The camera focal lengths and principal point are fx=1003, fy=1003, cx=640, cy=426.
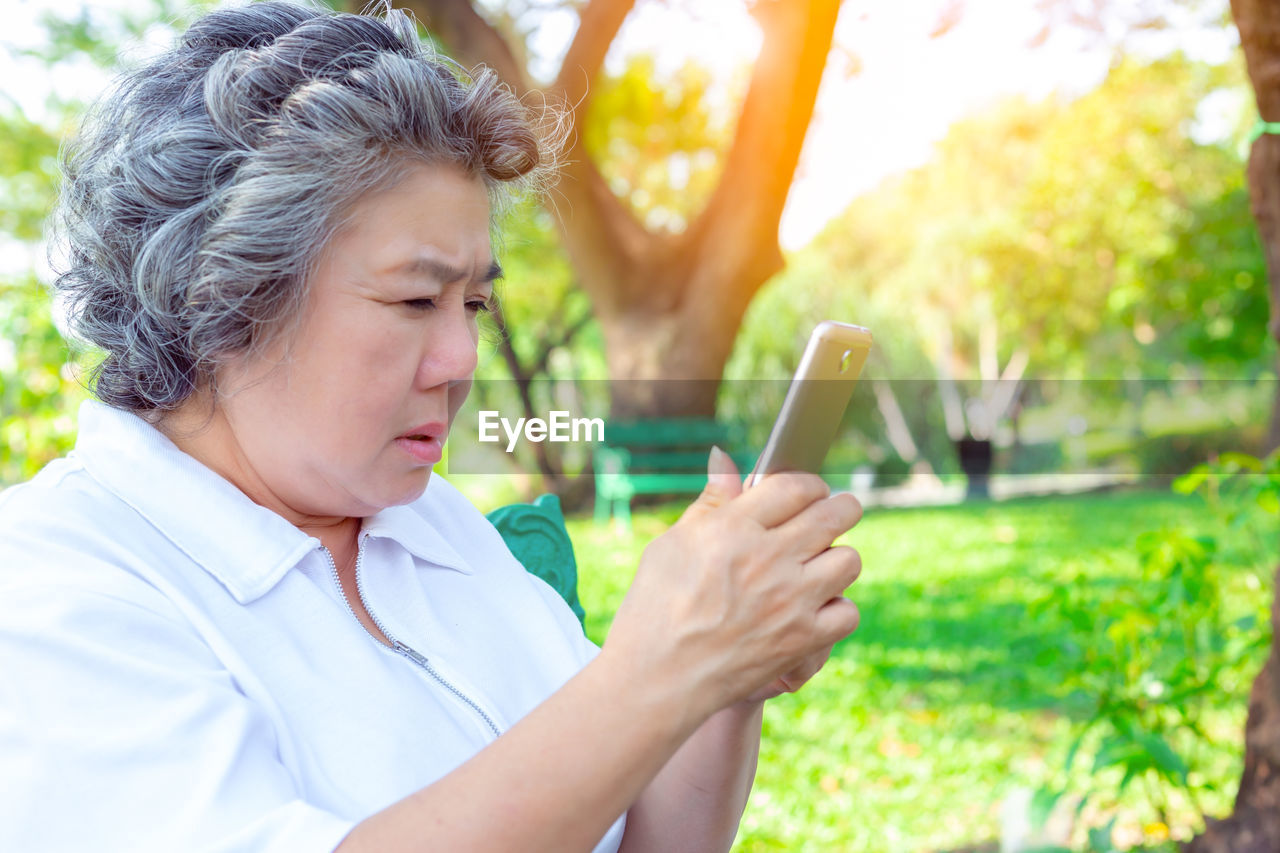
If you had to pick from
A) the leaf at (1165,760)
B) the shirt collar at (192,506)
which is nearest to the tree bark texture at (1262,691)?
the leaf at (1165,760)

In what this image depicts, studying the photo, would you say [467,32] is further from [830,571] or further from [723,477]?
[830,571]

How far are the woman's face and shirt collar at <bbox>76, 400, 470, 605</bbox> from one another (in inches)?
2.5

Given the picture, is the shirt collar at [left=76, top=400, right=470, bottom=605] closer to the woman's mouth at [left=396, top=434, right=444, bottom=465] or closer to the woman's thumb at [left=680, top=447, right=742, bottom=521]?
the woman's mouth at [left=396, top=434, right=444, bottom=465]

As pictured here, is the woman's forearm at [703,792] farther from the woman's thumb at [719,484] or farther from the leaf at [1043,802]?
the leaf at [1043,802]

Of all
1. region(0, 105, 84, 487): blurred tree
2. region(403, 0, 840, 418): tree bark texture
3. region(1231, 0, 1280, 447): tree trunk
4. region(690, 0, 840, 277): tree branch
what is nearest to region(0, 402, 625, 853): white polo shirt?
region(1231, 0, 1280, 447): tree trunk

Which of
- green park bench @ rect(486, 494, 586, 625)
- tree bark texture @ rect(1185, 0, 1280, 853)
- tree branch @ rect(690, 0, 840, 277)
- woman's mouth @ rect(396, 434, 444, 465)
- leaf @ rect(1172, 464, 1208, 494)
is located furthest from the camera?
tree branch @ rect(690, 0, 840, 277)

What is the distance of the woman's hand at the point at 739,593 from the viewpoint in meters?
0.88

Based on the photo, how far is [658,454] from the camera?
10.7m

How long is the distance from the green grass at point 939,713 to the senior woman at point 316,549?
1.90 meters

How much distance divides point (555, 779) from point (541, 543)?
1.07 m

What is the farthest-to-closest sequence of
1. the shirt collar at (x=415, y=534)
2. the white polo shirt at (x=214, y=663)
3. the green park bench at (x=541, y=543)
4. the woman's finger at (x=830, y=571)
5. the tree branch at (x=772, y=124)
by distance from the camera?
the tree branch at (x=772, y=124)
the green park bench at (x=541, y=543)
the shirt collar at (x=415, y=534)
the woman's finger at (x=830, y=571)
the white polo shirt at (x=214, y=663)

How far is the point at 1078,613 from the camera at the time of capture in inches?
102

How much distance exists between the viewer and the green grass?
332 centimetres

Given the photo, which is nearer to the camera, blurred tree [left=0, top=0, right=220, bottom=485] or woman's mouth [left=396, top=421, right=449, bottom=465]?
woman's mouth [left=396, top=421, right=449, bottom=465]
